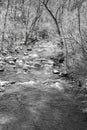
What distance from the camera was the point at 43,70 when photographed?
17375 mm

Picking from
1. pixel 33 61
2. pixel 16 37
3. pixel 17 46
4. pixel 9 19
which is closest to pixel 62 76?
pixel 33 61

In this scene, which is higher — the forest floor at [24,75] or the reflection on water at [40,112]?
the forest floor at [24,75]

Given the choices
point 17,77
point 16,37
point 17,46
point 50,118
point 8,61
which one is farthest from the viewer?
point 16,37

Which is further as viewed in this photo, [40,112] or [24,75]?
[24,75]

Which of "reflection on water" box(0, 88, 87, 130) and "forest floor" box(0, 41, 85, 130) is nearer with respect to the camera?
"reflection on water" box(0, 88, 87, 130)

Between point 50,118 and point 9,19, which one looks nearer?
point 50,118

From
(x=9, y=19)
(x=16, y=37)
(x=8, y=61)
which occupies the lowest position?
(x=8, y=61)

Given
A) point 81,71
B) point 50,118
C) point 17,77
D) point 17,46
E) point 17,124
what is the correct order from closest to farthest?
1. point 17,124
2. point 50,118
3. point 81,71
4. point 17,77
5. point 17,46

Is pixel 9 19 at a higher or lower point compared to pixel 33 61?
higher

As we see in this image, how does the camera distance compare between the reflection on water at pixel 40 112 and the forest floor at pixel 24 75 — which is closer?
the reflection on water at pixel 40 112

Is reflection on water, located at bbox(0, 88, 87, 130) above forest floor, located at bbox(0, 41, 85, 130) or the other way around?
the other way around

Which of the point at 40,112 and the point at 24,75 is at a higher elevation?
the point at 24,75

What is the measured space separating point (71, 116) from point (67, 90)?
320 cm

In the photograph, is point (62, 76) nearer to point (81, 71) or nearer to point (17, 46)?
point (81, 71)
